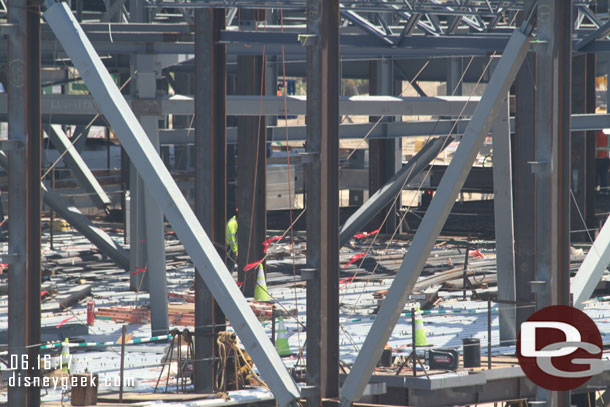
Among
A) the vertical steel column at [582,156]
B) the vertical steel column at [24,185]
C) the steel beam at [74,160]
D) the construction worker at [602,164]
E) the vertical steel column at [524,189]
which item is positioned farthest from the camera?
the construction worker at [602,164]

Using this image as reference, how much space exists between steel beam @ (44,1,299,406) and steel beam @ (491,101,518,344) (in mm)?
6380

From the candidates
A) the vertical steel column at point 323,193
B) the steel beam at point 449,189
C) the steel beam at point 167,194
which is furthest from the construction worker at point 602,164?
the steel beam at point 167,194

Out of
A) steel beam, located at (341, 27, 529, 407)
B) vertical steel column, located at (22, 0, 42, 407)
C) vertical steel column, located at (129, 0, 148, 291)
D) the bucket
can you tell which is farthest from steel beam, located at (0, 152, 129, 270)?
steel beam, located at (341, 27, 529, 407)

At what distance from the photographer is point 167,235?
30.9 metres

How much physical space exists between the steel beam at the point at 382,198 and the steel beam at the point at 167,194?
9.60m

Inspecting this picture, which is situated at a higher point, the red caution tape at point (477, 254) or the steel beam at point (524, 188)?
the steel beam at point (524, 188)

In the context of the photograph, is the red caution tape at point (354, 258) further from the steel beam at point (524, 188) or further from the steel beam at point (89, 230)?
the steel beam at point (524, 188)

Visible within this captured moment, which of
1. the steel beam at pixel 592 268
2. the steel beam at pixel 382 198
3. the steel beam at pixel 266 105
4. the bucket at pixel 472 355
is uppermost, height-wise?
the steel beam at pixel 266 105

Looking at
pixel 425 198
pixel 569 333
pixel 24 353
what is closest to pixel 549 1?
pixel 569 333

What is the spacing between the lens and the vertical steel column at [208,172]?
14.8 meters

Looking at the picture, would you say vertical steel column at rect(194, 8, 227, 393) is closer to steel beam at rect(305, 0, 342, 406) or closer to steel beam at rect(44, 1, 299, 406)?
steel beam at rect(44, 1, 299, 406)

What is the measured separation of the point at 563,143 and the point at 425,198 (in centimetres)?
2544

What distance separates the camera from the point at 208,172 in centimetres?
1512

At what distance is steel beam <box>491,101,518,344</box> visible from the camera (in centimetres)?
1745
